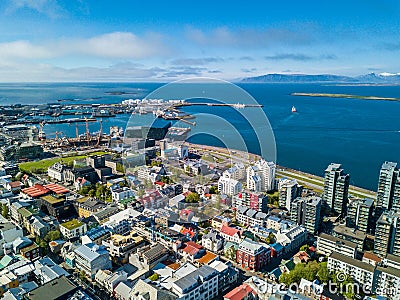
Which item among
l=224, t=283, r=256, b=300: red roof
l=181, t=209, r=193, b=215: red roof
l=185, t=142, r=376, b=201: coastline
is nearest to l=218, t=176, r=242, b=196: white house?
l=181, t=209, r=193, b=215: red roof

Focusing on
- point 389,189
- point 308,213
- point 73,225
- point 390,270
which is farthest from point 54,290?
point 389,189

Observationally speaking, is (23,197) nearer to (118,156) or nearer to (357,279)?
(118,156)

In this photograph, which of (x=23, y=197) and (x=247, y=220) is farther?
(x=23, y=197)

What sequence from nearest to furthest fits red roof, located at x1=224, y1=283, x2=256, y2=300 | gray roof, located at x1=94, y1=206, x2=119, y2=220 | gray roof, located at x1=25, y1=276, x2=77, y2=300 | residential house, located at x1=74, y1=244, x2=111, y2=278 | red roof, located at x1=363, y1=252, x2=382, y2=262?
gray roof, located at x1=25, y1=276, x2=77, y2=300 < red roof, located at x1=224, y1=283, x2=256, y2=300 < residential house, located at x1=74, y1=244, x2=111, y2=278 < red roof, located at x1=363, y1=252, x2=382, y2=262 < gray roof, located at x1=94, y1=206, x2=119, y2=220

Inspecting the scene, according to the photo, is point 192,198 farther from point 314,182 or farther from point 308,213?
point 314,182

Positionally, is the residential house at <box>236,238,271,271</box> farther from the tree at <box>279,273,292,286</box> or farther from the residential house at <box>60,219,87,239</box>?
the residential house at <box>60,219,87,239</box>

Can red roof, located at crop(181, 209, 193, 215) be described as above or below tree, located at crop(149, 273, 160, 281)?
above

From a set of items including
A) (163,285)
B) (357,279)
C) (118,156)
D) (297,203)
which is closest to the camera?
(163,285)

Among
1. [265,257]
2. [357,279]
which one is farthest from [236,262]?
[357,279]
